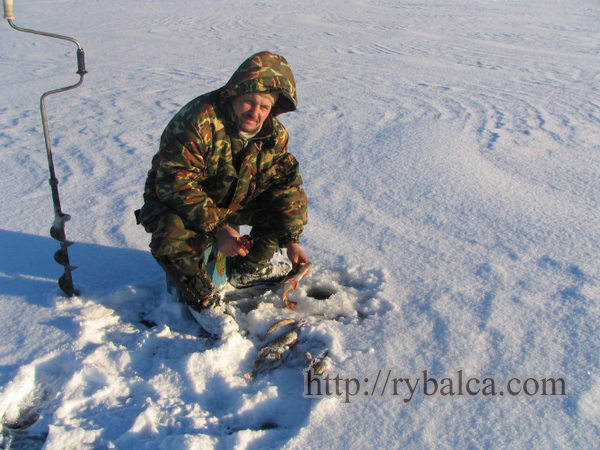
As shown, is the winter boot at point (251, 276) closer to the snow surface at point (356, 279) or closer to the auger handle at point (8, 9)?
the snow surface at point (356, 279)

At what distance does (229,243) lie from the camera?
6.24 feet

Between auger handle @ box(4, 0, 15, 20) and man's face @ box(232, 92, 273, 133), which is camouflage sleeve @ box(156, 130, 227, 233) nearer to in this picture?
man's face @ box(232, 92, 273, 133)

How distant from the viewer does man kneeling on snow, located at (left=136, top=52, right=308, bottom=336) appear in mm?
1896

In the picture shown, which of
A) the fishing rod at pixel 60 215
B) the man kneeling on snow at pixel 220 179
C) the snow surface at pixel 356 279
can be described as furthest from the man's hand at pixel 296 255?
the fishing rod at pixel 60 215

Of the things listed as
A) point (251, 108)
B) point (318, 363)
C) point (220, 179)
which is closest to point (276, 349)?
point (318, 363)

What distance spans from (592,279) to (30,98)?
5456mm

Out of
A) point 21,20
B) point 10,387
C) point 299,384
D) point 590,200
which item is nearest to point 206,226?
point 299,384

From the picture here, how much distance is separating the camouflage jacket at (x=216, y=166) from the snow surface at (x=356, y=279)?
1.31ft

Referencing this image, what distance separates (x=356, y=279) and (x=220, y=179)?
2.68 ft

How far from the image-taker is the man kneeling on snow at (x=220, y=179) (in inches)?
74.6

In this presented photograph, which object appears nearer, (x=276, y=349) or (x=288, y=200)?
(x=276, y=349)

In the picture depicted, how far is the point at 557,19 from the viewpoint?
386 inches

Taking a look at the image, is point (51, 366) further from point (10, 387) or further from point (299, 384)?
point (299, 384)

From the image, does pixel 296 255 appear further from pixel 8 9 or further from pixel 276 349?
pixel 8 9
